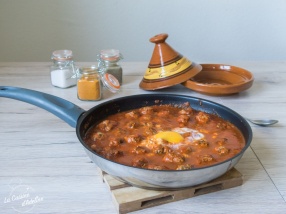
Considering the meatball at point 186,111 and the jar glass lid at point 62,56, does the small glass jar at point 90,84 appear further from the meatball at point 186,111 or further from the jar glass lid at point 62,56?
the meatball at point 186,111

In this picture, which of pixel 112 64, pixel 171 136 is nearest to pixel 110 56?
pixel 112 64

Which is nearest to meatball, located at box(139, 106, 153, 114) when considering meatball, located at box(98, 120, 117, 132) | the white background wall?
meatball, located at box(98, 120, 117, 132)

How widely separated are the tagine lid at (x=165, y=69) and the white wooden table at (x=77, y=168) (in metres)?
0.08

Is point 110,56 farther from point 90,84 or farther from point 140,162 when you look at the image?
point 140,162

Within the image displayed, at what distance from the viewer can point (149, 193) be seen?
0.89 m

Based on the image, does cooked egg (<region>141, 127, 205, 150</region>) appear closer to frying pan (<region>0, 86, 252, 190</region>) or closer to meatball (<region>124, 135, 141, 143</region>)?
meatball (<region>124, 135, 141, 143</region>)

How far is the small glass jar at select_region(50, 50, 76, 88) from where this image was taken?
1562 millimetres

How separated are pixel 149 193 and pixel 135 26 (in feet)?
5.59

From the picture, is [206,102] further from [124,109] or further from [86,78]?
[86,78]

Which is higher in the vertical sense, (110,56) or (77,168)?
(110,56)

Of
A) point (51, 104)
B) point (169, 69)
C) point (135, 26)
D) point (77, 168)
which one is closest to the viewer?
point (77, 168)

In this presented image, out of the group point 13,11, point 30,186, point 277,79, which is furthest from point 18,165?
point 13,11

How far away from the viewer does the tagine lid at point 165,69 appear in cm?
151

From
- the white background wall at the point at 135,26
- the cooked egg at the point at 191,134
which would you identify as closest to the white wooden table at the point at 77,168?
the cooked egg at the point at 191,134
